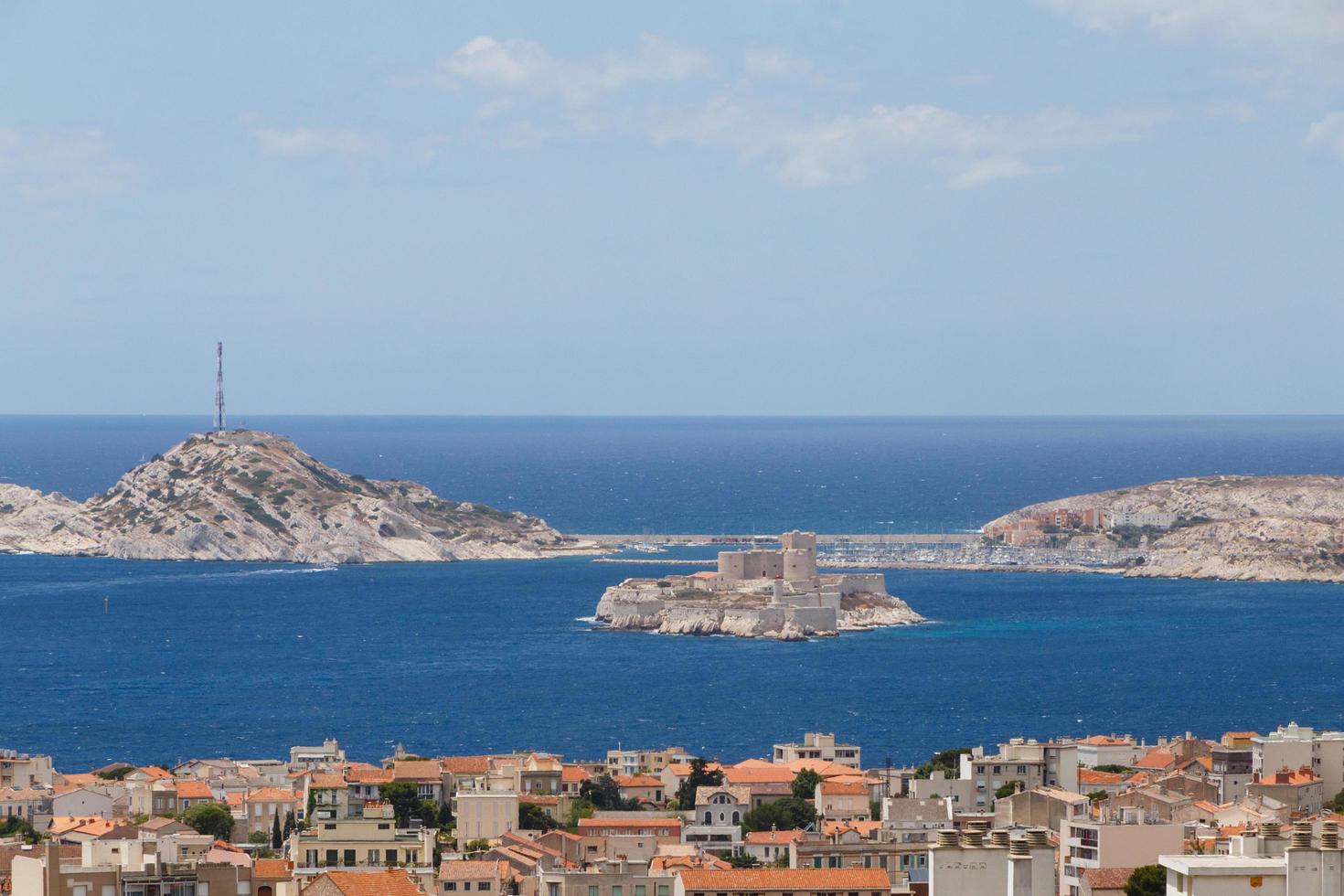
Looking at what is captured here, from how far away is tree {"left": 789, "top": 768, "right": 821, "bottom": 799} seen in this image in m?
48.4

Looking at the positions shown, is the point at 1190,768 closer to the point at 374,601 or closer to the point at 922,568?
the point at 374,601

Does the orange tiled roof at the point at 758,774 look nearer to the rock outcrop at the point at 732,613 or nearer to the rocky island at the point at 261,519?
the rock outcrop at the point at 732,613

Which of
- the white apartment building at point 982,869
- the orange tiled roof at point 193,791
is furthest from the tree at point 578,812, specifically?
the white apartment building at point 982,869

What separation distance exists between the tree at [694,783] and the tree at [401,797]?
5.19 meters

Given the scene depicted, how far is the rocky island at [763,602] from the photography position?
112m

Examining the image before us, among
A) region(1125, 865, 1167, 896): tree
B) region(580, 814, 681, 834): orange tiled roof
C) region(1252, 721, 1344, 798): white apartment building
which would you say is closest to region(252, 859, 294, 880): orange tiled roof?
region(580, 814, 681, 834): orange tiled roof

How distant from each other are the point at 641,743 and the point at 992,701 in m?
15.9

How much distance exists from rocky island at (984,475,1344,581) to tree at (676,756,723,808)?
100705mm

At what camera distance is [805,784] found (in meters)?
49.2

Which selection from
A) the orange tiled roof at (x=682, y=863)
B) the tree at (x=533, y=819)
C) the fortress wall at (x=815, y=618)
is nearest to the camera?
the orange tiled roof at (x=682, y=863)

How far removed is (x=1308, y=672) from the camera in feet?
306

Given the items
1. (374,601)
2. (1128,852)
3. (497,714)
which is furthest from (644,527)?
(1128,852)

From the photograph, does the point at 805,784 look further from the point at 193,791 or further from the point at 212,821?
the point at 212,821

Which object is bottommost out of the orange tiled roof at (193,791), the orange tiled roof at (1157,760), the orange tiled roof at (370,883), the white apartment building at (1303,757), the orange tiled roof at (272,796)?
the orange tiled roof at (193,791)
